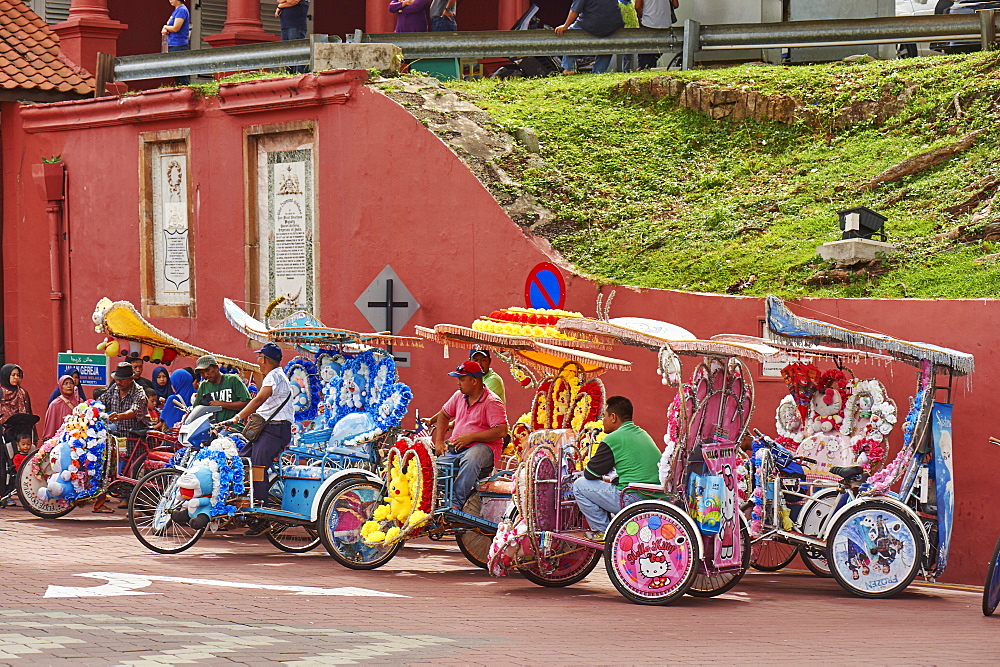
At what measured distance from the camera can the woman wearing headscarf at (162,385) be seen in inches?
635

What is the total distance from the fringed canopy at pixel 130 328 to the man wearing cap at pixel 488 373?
3368mm

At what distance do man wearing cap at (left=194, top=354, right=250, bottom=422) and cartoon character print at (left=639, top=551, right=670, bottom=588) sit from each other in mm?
5472

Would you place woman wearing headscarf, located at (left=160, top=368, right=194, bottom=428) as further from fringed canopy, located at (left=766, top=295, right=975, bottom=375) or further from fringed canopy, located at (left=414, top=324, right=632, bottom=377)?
fringed canopy, located at (left=766, top=295, right=975, bottom=375)

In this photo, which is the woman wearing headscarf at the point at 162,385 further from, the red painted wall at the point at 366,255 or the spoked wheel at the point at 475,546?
the spoked wheel at the point at 475,546

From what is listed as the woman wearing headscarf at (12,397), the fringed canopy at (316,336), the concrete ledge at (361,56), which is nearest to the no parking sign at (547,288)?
the fringed canopy at (316,336)

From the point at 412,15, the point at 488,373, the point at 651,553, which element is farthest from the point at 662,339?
the point at 412,15

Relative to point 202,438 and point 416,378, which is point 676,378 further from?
point 416,378

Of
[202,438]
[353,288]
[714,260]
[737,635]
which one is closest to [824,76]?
[714,260]

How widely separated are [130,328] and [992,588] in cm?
952

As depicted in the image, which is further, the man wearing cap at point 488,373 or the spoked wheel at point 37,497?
the spoked wheel at point 37,497

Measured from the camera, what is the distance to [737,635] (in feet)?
29.5

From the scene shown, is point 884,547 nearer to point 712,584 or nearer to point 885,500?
point 885,500

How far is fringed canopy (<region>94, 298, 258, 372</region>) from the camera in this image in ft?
51.0

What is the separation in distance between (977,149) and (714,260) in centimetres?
343
